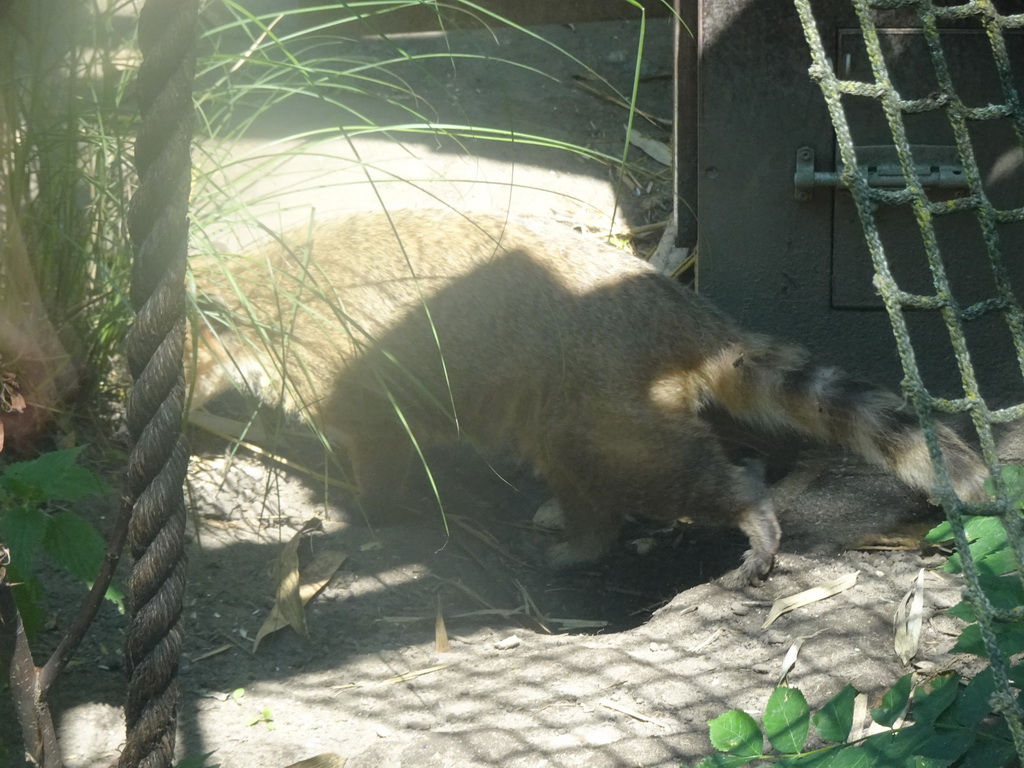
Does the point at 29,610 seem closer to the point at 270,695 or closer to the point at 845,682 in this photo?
the point at 270,695

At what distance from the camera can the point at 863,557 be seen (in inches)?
142

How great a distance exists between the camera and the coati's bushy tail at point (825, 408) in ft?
12.2

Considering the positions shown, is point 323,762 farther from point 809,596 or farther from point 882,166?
point 882,166

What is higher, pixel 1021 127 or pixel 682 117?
pixel 682 117

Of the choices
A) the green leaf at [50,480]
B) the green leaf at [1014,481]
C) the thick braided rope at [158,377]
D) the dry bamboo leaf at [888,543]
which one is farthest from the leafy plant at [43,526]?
the dry bamboo leaf at [888,543]

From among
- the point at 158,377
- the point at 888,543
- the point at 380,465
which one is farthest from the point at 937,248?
the point at 380,465

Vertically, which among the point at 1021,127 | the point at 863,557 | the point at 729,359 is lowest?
the point at 863,557

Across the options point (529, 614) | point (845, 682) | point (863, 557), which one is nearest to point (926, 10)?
point (845, 682)

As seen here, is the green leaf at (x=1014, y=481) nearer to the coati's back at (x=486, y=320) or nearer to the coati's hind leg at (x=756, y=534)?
the coati's hind leg at (x=756, y=534)

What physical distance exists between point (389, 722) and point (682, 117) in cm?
290

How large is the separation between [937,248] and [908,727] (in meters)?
1.00

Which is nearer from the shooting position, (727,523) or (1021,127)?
(1021,127)

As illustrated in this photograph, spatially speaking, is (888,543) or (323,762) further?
(888,543)

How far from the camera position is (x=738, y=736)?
2121 millimetres
